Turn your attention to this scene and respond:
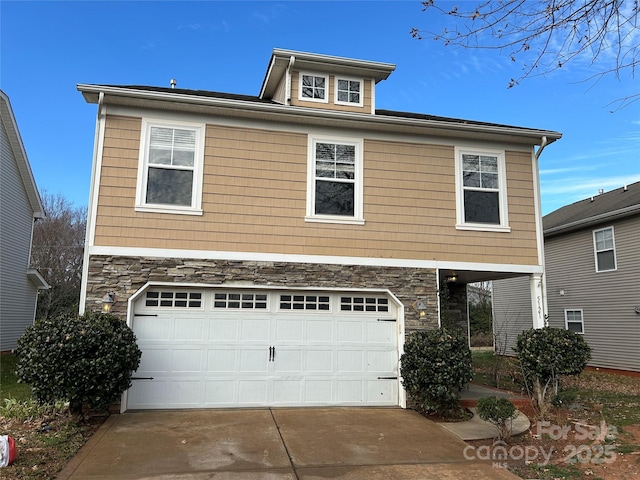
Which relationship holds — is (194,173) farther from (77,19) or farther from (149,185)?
(77,19)

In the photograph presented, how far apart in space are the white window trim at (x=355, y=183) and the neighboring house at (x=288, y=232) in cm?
3

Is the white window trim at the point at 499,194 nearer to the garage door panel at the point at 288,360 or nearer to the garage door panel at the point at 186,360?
the garage door panel at the point at 288,360

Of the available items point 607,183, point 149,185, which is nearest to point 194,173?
point 149,185

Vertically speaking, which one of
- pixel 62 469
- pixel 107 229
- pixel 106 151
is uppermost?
pixel 106 151

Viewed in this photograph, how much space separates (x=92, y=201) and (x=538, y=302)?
859cm

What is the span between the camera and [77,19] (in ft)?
38.1

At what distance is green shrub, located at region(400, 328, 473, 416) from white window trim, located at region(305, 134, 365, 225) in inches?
98.0

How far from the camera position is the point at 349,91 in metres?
9.69

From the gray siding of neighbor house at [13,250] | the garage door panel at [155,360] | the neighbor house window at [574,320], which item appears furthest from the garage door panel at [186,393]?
the neighbor house window at [574,320]

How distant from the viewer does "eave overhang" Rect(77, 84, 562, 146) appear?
7984 millimetres

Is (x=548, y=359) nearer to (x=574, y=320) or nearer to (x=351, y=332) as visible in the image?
(x=351, y=332)

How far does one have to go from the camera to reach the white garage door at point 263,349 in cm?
789

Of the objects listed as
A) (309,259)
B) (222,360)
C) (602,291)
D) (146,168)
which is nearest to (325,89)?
(309,259)

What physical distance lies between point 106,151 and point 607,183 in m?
17.2
